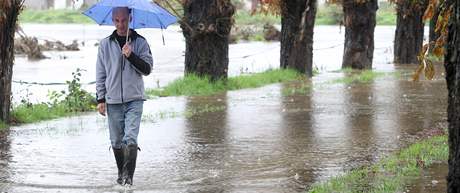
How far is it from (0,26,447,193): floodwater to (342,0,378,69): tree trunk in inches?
222

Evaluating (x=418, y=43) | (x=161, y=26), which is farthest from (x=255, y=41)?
(x=161, y=26)

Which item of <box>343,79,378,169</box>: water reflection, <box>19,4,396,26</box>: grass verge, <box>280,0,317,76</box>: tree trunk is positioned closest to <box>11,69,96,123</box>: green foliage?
<box>343,79,378,169</box>: water reflection

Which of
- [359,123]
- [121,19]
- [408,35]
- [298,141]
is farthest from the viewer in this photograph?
[408,35]

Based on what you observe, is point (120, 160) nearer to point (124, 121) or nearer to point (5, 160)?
point (124, 121)

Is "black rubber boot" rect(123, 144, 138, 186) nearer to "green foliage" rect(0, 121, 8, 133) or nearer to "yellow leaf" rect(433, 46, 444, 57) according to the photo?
"yellow leaf" rect(433, 46, 444, 57)

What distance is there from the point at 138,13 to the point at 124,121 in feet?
Result: 3.43

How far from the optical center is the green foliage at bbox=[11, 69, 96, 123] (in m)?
12.9

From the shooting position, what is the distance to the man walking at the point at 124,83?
25.6ft

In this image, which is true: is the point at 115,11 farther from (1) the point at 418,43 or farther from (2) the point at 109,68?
(1) the point at 418,43

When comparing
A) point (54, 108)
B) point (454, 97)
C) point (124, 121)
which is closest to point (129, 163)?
point (124, 121)

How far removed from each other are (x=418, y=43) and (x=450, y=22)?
20777mm

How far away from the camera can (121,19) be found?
7777mm

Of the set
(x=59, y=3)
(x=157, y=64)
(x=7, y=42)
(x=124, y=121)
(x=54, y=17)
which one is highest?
(x=59, y=3)

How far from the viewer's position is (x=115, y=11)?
309 inches
